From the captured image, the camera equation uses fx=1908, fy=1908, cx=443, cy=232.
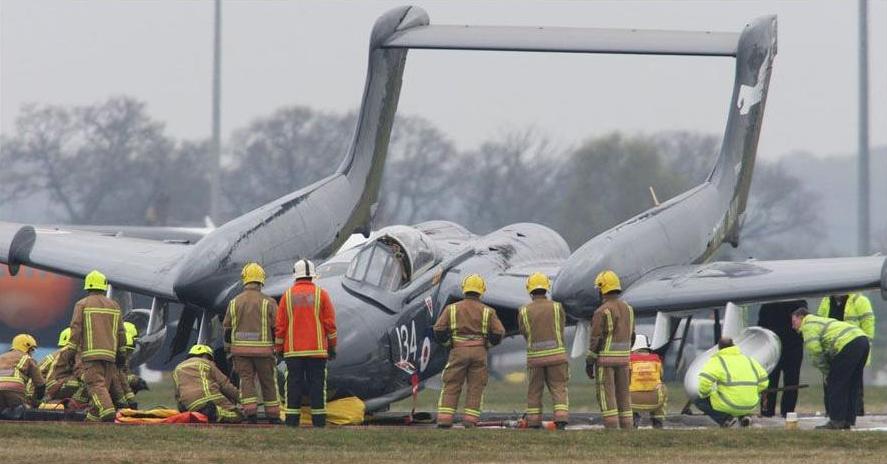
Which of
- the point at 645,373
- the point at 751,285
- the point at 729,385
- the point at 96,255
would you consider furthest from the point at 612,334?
the point at 96,255

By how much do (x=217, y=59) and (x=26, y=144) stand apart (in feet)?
45.3

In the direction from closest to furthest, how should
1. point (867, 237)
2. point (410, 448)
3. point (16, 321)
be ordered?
point (410, 448) → point (867, 237) → point (16, 321)

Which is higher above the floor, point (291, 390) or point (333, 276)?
point (333, 276)

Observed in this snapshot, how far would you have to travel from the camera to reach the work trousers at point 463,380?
24.8 meters

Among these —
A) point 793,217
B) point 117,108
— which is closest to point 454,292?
point 793,217

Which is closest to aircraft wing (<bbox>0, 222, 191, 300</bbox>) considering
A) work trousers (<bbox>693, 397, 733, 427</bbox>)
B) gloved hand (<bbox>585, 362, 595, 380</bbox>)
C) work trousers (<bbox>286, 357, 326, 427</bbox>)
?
work trousers (<bbox>286, 357, 326, 427</bbox>)

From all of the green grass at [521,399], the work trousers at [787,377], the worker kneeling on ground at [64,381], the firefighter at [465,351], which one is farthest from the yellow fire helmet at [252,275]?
the green grass at [521,399]

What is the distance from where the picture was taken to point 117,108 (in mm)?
65875

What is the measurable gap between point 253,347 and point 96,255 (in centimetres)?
812

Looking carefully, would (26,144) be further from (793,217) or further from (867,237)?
(867,237)

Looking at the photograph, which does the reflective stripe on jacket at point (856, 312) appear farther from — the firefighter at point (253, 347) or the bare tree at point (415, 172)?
the bare tree at point (415, 172)

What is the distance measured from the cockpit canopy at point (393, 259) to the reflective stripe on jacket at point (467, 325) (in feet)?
7.96

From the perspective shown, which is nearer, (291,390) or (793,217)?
(291,390)

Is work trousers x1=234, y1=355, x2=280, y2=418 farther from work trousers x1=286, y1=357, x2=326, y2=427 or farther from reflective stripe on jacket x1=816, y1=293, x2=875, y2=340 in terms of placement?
reflective stripe on jacket x1=816, y1=293, x2=875, y2=340
